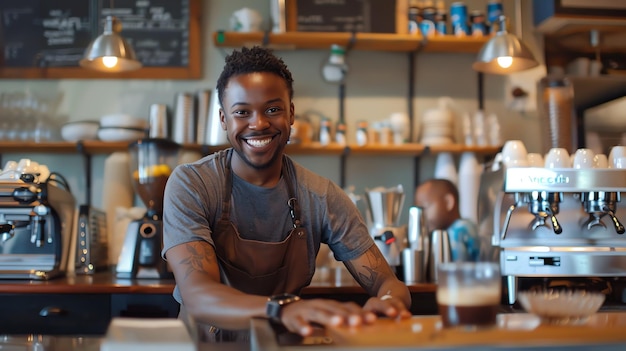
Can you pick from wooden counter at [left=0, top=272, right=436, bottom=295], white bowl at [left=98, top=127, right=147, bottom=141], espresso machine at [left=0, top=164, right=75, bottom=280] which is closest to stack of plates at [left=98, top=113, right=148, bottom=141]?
white bowl at [left=98, top=127, right=147, bottom=141]

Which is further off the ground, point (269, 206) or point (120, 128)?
point (120, 128)

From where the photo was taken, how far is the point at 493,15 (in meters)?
3.72

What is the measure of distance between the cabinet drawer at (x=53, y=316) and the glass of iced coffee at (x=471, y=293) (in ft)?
6.18

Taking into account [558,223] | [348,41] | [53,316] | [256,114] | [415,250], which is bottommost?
[53,316]

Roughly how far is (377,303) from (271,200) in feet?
2.20

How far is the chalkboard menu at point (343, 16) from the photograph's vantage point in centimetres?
368

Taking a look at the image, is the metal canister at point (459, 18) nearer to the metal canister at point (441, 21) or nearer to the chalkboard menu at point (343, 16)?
the metal canister at point (441, 21)

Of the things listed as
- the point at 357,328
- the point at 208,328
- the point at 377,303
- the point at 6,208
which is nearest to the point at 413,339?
the point at 357,328

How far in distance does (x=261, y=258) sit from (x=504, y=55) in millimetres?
1621

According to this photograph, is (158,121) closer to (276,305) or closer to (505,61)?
(505,61)

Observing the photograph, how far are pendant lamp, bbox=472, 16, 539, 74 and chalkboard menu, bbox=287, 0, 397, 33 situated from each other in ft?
2.05

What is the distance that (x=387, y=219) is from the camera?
3283mm

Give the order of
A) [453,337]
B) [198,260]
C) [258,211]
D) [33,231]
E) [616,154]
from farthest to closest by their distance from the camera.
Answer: [33,231] < [616,154] < [258,211] < [198,260] < [453,337]

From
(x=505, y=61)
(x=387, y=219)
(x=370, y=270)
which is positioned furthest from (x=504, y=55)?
(x=370, y=270)
